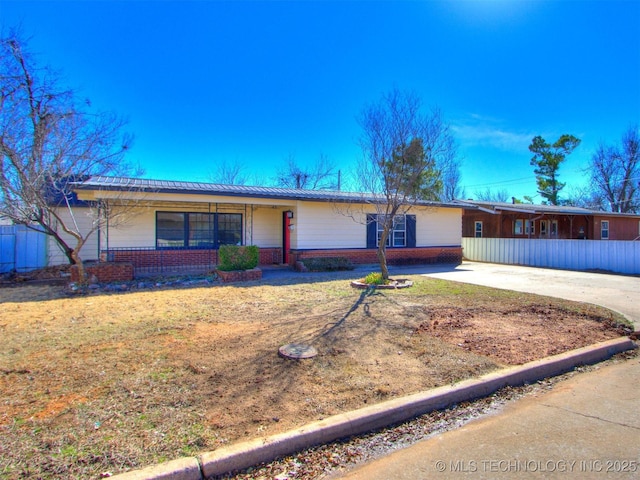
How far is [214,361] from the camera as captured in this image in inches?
169

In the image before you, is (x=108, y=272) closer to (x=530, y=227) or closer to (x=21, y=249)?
(x=21, y=249)

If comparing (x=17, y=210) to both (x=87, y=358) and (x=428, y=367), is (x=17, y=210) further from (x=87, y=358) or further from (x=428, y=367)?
(x=428, y=367)

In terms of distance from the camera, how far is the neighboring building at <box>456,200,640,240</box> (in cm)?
2439

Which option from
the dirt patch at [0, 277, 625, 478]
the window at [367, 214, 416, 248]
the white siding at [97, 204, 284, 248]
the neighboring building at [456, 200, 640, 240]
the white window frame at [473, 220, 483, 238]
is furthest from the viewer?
the white window frame at [473, 220, 483, 238]

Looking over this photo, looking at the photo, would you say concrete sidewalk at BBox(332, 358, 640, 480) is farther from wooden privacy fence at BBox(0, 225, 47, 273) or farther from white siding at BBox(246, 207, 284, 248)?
wooden privacy fence at BBox(0, 225, 47, 273)

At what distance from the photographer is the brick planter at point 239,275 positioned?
11141 millimetres

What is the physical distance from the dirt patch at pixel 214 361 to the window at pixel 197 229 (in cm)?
574

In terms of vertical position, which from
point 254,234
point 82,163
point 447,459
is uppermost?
point 82,163

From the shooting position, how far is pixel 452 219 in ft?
59.0

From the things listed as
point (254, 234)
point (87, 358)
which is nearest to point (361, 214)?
point (254, 234)

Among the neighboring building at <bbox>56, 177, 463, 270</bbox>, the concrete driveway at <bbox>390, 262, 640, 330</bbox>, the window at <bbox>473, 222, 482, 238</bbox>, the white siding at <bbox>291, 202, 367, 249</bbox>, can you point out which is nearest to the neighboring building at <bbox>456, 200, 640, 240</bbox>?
the window at <bbox>473, 222, 482, 238</bbox>

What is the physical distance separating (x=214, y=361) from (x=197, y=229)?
35.7 feet

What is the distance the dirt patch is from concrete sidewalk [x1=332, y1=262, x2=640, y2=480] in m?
0.65

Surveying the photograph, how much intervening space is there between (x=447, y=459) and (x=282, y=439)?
1231mm
